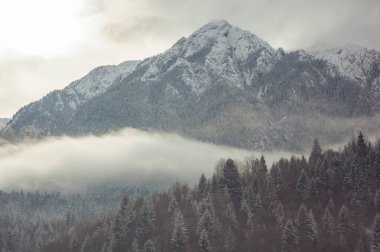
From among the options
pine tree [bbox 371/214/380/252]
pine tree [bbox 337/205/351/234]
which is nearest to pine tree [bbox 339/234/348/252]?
pine tree [bbox 337/205/351/234]

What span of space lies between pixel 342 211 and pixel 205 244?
47.6m

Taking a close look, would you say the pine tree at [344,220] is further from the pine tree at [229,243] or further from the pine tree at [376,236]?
the pine tree at [229,243]

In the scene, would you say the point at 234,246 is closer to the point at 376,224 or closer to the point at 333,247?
the point at 333,247

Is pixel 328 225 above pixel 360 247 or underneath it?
above

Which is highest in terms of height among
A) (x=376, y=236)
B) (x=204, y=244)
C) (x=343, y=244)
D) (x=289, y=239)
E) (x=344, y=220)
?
(x=344, y=220)

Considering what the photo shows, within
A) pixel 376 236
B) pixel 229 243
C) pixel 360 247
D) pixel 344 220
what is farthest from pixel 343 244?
pixel 229 243

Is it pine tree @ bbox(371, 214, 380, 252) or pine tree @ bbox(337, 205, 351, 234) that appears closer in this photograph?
pine tree @ bbox(371, 214, 380, 252)

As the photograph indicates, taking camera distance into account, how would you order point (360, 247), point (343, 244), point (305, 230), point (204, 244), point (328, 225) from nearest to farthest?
point (360, 247), point (343, 244), point (305, 230), point (328, 225), point (204, 244)

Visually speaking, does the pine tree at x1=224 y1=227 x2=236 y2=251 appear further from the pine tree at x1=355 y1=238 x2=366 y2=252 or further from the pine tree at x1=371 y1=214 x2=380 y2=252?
the pine tree at x1=371 y1=214 x2=380 y2=252

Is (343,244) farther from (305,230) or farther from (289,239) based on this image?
(289,239)

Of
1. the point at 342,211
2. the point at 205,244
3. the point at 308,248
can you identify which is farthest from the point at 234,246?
the point at 342,211

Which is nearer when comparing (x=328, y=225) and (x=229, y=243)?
(x=328, y=225)

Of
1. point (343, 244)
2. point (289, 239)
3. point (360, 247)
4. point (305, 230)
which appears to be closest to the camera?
point (360, 247)

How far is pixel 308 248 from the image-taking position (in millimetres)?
184000
